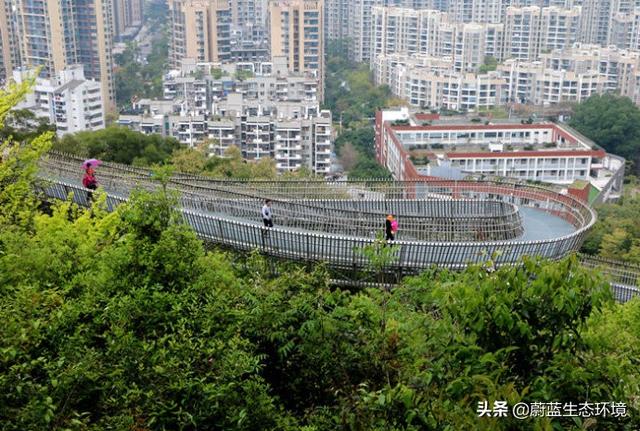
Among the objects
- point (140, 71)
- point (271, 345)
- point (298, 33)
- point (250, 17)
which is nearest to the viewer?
point (271, 345)

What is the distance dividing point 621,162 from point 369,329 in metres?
31.2

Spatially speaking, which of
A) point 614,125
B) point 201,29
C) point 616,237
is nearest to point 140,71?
point 201,29

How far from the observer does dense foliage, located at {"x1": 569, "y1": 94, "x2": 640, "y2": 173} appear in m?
37.7

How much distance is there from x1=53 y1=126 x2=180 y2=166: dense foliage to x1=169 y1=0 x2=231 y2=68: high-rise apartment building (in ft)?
110

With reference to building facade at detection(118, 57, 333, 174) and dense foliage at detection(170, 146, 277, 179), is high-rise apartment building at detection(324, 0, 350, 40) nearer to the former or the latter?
building facade at detection(118, 57, 333, 174)

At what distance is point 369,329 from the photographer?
17.6 feet

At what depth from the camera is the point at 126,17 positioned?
73.9 m

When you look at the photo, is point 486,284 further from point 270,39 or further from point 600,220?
point 270,39

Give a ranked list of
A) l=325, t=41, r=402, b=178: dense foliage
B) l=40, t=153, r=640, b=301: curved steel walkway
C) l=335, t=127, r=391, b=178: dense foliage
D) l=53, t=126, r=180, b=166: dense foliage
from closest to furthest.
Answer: l=40, t=153, r=640, b=301: curved steel walkway < l=53, t=126, r=180, b=166: dense foliage < l=325, t=41, r=402, b=178: dense foliage < l=335, t=127, r=391, b=178: dense foliage

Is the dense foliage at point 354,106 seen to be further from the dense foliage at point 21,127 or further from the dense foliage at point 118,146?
the dense foliage at point 21,127

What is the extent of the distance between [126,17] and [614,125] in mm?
50718

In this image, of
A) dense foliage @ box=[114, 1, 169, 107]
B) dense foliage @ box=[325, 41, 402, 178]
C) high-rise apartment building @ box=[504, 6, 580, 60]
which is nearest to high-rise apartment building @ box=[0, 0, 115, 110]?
dense foliage @ box=[114, 1, 169, 107]

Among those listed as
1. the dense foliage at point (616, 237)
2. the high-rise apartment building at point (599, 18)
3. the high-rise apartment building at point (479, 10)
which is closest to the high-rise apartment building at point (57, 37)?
the high-rise apartment building at point (479, 10)

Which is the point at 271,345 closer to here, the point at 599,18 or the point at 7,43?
the point at 7,43
